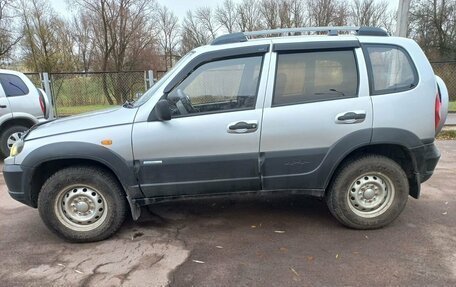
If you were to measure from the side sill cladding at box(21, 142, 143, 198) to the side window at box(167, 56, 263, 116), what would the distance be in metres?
0.72

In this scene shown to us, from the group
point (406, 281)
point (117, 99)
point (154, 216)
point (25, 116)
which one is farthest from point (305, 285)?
point (117, 99)

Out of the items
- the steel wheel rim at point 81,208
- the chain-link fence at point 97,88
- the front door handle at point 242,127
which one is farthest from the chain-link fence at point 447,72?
the steel wheel rim at point 81,208

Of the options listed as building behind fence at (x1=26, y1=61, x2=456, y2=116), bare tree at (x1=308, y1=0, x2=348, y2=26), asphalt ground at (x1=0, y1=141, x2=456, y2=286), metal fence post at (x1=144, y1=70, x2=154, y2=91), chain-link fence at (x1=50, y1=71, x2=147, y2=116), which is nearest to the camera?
asphalt ground at (x1=0, y1=141, x2=456, y2=286)

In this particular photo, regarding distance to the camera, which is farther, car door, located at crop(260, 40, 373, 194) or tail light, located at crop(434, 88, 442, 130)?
tail light, located at crop(434, 88, 442, 130)

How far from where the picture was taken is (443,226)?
13.3 feet

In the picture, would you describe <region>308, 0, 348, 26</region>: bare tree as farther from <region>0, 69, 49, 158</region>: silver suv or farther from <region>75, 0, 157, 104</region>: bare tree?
<region>0, 69, 49, 158</region>: silver suv

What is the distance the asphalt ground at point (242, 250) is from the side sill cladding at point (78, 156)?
783mm

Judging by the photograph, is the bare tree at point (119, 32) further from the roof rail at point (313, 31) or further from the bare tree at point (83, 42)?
the roof rail at point (313, 31)

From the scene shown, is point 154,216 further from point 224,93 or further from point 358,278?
point 358,278

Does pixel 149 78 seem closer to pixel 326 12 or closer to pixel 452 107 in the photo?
pixel 452 107

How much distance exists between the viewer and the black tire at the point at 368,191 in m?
3.88

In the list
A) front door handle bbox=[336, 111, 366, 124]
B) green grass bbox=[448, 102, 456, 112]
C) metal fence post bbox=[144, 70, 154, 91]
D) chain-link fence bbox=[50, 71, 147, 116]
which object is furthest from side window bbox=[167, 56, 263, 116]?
green grass bbox=[448, 102, 456, 112]

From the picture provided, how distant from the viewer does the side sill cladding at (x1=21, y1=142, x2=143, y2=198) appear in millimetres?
3633

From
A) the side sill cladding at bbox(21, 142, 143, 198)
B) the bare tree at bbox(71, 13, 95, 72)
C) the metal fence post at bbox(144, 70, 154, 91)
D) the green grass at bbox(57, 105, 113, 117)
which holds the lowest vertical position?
the side sill cladding at bbox(21, 142, 143, 198)
